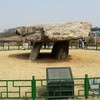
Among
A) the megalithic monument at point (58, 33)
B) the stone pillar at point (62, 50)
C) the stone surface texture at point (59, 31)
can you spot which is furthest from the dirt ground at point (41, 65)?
the stone surface texture at point (59, 31)

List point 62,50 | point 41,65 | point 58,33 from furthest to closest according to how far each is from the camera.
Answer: point 62,50
point 41,65
point 58,33

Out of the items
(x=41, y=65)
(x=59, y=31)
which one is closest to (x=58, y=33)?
(x=59, y=31)

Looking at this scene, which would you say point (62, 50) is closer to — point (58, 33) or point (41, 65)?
point (58, 33)

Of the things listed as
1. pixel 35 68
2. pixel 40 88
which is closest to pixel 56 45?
pixel 35 68

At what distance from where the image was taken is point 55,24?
1630cm

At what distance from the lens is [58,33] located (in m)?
15.7

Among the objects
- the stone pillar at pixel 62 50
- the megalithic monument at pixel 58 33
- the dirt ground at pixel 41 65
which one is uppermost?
the megalithic monument at pixel 58 33

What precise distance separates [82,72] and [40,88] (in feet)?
12.9

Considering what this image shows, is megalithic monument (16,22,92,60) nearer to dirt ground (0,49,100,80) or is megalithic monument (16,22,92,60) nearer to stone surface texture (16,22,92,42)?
stone surface texture (16,22,92,42)

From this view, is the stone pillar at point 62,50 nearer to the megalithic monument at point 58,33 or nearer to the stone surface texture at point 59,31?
the megalithic monument at point 58,33

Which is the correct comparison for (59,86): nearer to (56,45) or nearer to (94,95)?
(94,95)

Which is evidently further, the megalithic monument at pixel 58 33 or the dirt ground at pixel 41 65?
the megalithic monument at pixel 58 33

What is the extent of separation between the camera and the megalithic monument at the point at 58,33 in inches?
618

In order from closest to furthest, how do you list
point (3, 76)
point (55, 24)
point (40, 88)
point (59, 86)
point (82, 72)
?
point (59, 86), point (40, 88), point (3, 76), point (82, 72), point (55, 24)
